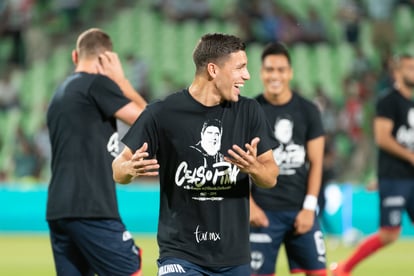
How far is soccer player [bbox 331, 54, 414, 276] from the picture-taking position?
11258 millimetres

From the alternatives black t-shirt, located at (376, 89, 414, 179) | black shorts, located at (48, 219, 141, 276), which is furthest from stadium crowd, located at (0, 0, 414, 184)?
black shorts, located at (48, 219, 141, 276)

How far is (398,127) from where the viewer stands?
11367 mm

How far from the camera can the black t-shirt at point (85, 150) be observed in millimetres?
7332

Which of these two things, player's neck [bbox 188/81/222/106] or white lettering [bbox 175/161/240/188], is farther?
player's neck [bbox 188/81/222/106]

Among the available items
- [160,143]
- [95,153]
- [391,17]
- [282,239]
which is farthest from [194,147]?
[391,17]

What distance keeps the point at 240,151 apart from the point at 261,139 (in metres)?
0.47

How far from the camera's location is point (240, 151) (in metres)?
5.85

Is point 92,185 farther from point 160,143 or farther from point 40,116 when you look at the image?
point 40,116

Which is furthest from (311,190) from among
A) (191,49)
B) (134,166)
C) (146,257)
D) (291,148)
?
(191,49)

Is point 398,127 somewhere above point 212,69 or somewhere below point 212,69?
below

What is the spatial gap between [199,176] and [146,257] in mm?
8430

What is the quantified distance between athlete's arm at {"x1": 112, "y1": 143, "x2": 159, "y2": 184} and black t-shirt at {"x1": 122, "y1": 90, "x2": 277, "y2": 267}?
4.1 inches

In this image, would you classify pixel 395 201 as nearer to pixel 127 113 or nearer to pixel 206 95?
pixel 127 113

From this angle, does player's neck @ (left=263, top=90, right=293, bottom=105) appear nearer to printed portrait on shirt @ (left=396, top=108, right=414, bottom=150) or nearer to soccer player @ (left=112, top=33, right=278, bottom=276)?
soccer player @ (left=112, top=33, right=278, bottom=276)
